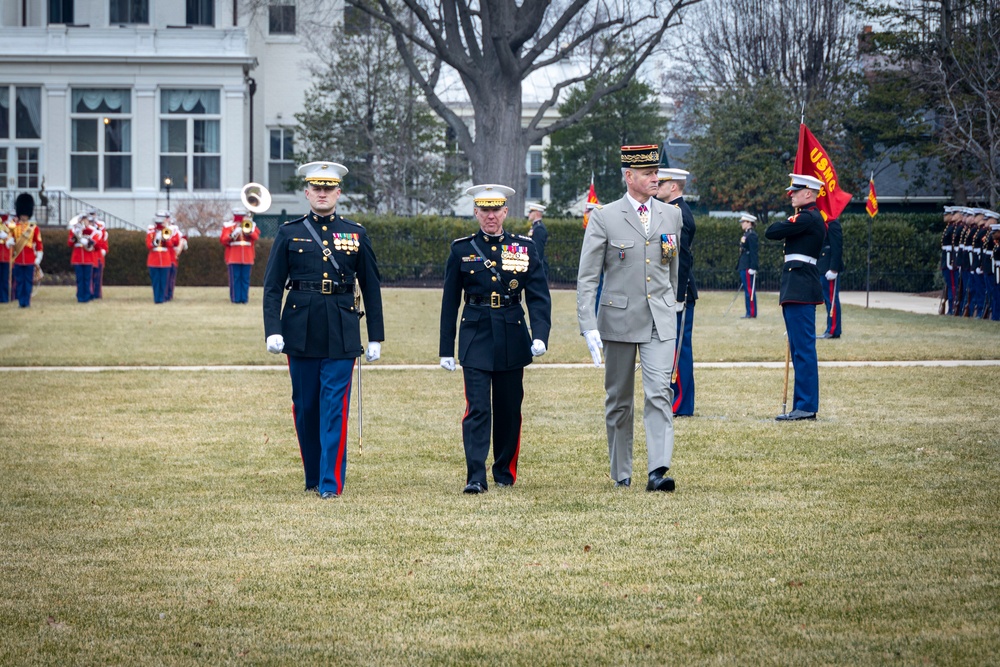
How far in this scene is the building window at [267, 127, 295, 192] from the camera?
49031 mm

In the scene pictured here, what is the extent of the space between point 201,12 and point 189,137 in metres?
4.68

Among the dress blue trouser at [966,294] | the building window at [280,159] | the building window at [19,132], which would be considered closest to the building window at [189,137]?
the building window at [19,132]

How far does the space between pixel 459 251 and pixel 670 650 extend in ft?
13.0

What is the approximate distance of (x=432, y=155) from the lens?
47344mm

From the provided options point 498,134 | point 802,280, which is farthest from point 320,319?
point 498,134

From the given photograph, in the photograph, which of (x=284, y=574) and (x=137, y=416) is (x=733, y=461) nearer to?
(x=284, y=574)

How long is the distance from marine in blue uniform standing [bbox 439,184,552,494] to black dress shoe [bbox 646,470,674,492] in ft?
3.12

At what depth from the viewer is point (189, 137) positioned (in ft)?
143

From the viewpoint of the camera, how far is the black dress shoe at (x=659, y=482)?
27.0 ft

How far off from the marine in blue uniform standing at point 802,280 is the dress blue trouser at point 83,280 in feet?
66.2

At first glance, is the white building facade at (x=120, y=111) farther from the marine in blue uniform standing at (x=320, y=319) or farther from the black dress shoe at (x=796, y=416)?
the marine in blue uniform standing at (x=320, y=319)

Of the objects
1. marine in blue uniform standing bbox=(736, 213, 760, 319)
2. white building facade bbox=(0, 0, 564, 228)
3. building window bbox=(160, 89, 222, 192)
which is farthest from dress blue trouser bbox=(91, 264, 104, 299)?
marine in blue uniform standing bbox=(736, 213, 760, 319)

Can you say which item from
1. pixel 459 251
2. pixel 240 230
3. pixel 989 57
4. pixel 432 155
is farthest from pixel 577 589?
pixel 432 155

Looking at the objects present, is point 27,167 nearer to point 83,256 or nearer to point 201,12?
point 201,12
